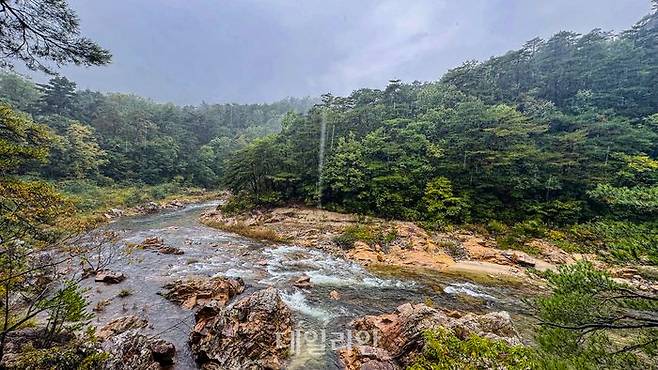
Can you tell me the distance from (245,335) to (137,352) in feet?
7.30

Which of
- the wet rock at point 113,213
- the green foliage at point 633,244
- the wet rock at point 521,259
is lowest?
the wet rock at point 521,259

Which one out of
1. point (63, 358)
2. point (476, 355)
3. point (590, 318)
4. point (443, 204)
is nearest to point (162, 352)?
point (63, 358)

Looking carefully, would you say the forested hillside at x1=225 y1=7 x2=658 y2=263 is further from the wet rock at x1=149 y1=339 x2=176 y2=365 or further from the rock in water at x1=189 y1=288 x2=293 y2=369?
the wet rock at x1=149 y1=339 x2=176 y2=365

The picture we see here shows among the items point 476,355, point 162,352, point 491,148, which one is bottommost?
point 162,352

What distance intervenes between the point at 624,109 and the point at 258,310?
117 ft

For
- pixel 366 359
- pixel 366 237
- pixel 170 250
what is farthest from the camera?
pixel 366 237

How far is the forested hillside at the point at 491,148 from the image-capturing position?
2112cm

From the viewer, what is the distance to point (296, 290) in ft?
39.4

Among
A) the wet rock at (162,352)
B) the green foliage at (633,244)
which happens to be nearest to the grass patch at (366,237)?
the wet rock at (162,352)

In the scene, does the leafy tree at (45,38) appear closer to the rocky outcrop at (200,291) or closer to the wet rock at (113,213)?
the rocky outcrop at (200,291)

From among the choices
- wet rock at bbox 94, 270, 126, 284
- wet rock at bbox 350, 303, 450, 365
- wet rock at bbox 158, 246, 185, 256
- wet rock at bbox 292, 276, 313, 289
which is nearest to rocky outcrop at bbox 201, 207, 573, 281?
wet rock at bbox 292, 276, 313, 289

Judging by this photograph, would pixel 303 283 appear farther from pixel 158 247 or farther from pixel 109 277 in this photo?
pixel 158 247

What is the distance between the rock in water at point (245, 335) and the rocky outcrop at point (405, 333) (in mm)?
1725

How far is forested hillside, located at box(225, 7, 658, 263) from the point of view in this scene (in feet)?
69.3
